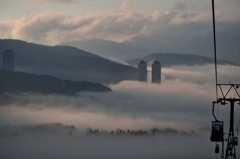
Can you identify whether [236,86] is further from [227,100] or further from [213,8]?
[213,8]

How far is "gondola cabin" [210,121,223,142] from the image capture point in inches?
3265

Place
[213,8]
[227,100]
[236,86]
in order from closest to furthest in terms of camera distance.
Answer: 1. [213,8]
2. [236,86]
3. [227,100]

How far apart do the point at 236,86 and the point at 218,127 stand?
7.80m

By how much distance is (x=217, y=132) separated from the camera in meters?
83.2

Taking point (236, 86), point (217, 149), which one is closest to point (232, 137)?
point (217, 149)

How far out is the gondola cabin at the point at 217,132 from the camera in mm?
82938

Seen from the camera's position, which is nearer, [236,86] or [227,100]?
[236,86]

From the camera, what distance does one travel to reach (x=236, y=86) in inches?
3034

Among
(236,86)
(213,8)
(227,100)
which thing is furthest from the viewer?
(227,100)

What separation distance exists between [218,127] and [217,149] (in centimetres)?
497

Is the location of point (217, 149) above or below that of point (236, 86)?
below

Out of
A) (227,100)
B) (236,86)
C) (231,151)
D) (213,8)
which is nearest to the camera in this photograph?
(213,8)

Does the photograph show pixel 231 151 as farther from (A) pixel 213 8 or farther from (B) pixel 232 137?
(A) pixel 213 8

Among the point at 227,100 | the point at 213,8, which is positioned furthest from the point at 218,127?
the point at 213,8
